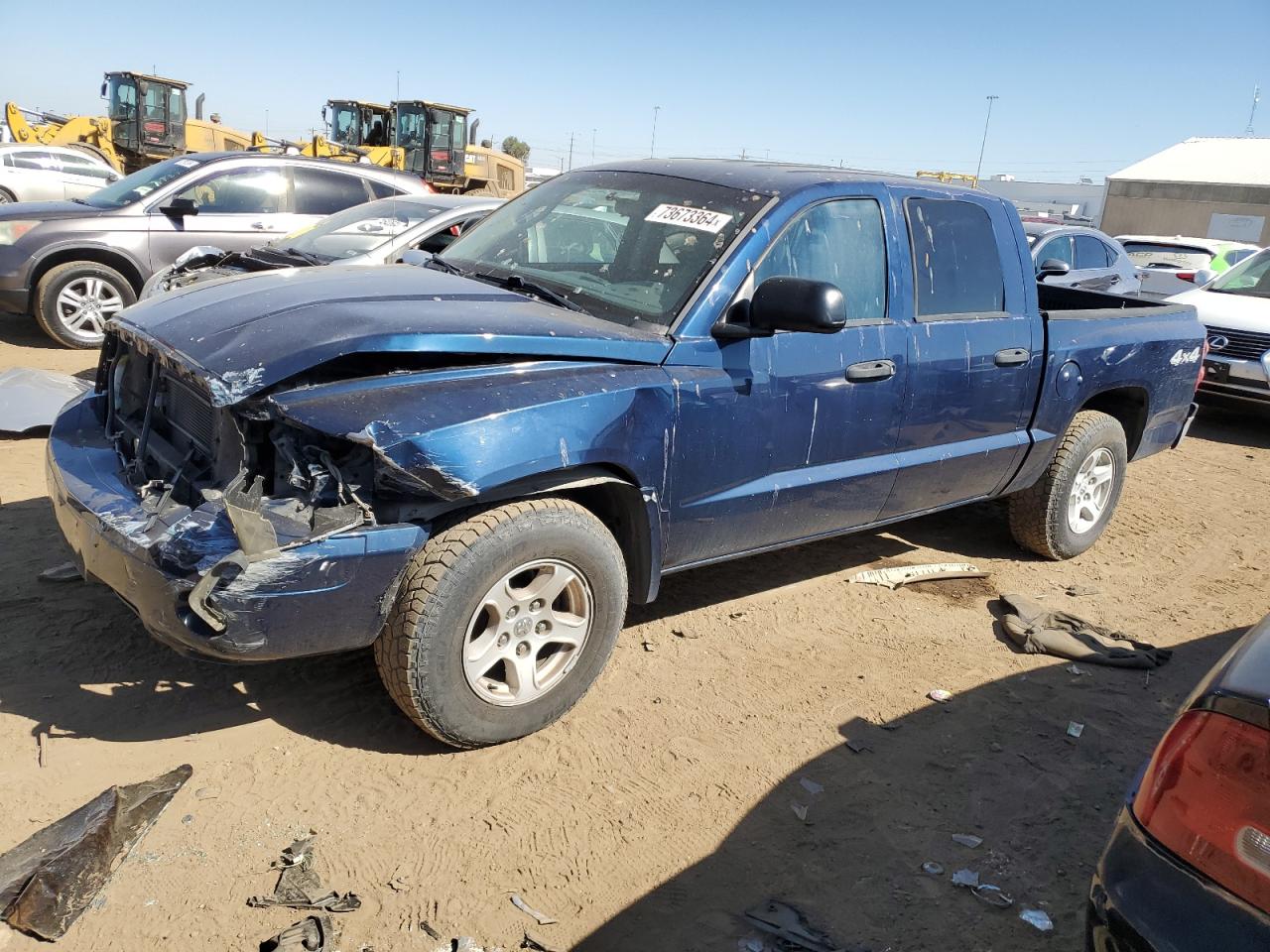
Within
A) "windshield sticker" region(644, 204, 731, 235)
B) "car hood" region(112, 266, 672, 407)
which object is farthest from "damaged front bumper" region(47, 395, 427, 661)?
"windshield sticker" region(644, 204, 731, 235)

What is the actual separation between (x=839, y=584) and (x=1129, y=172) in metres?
39.5

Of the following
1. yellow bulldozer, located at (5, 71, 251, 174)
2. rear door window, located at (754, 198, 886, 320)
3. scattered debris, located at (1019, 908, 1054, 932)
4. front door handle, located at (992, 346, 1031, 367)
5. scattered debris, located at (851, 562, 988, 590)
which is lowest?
scattered debris, located at (1019, 908, 1054, 932)

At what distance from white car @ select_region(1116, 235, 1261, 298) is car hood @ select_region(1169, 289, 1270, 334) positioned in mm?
3206

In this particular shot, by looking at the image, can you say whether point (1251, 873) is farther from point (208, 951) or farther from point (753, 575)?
point (753, 575)

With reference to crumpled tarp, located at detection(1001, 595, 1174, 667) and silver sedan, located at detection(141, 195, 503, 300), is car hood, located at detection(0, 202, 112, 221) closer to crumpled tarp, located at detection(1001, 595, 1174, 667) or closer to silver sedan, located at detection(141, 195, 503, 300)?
silver sedan, located at detection(141, 195, 503, 300)

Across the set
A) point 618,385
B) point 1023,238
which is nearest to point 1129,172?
point 1023,238

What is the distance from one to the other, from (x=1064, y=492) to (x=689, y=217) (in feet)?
9.02

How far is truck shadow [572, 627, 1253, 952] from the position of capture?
2.68 metres

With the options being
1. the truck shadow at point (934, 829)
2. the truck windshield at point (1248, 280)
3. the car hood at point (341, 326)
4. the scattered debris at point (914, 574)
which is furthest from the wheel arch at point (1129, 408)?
the truck windshield at point (1248, 280)

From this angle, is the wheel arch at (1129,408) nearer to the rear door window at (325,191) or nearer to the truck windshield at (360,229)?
the truck windshield at (360,229)

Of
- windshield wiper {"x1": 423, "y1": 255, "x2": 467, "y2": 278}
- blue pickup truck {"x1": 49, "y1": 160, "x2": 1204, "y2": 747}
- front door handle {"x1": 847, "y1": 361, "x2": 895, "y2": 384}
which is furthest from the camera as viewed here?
windshield wiper {"x1": 423, "y1": 255, "x2": 467, "y2": 278}

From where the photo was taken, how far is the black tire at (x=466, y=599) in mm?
2934

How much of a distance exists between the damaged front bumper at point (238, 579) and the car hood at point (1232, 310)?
8.67 m

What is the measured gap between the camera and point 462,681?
309cm
